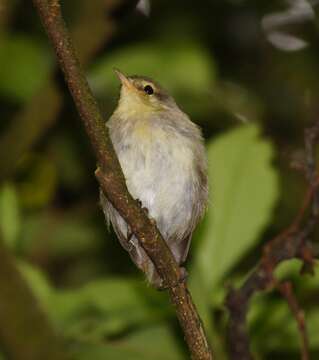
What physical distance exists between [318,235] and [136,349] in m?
2.28

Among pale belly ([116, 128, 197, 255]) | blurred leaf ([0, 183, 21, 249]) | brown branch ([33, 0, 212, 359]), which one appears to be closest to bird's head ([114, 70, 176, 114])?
pale belly ([116, 128, 197, 255])

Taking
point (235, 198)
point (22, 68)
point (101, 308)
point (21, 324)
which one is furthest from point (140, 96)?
point (21, 324)

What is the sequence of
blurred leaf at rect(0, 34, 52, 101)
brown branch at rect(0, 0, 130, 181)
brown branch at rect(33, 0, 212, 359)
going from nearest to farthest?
brown branch at rect(33, 0, 212, 359) < brown branch at rect(0, 0, 130, 181) < blurred leaf at rect(0, 34, 52, 101)

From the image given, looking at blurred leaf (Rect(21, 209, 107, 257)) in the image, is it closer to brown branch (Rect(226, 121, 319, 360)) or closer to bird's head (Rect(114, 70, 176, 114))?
bird's head (Rect(114, 70, 176, 114))

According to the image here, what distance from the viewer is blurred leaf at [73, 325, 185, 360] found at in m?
3.98

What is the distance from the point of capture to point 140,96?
444cm

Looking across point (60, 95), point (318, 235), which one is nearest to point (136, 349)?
point (60, 95)


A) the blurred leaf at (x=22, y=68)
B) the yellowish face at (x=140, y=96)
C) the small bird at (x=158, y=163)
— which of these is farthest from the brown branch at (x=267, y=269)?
the blurred leaf at (x=22, y=68)

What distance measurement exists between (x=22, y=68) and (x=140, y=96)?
951mm

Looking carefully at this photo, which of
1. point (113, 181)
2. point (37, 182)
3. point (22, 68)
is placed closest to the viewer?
point (113, 181)

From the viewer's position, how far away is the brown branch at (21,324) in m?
3.96

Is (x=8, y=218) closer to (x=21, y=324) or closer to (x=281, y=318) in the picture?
(x=21, y=324)

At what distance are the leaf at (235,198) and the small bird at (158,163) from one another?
0.27 feet

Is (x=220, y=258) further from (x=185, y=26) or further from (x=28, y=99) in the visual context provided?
(x=185, y=26)
